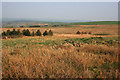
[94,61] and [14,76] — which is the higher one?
[94,61]

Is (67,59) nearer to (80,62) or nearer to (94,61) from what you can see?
(80,62)

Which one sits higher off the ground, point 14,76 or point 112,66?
point 112,66

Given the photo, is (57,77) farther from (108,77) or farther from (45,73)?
(108,77)

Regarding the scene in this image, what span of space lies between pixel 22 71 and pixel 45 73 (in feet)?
2.15

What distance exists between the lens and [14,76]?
260cm

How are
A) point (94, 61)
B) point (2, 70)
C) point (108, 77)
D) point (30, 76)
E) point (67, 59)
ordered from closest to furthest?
point (108, 77), point (30, 76), point (2, 70), point (94, 61), point (67, 59)

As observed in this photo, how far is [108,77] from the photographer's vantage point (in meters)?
2.27

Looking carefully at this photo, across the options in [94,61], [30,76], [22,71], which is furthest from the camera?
[94,61]

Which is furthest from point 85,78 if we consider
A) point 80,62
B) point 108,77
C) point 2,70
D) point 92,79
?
point 2,70

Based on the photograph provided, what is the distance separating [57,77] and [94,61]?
1.38 metres

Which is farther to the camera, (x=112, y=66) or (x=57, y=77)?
(x=112, y=66)

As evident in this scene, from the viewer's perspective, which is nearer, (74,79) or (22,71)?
(74,79)

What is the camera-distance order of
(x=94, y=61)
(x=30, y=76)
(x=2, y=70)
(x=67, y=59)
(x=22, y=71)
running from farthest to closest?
1. (x=67, y=59)
2. (x=94, y=61)
3. (x=2, y=70)
4. (x=22, y=71)
5. (x=30, y=76)

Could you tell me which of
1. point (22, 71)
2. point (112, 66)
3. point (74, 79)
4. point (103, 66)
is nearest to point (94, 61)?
point (103, 66)
